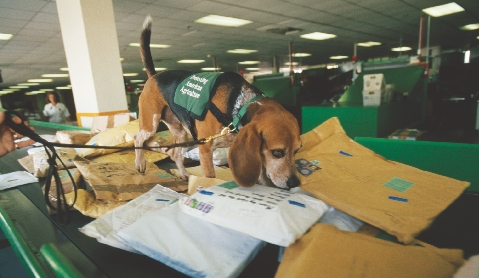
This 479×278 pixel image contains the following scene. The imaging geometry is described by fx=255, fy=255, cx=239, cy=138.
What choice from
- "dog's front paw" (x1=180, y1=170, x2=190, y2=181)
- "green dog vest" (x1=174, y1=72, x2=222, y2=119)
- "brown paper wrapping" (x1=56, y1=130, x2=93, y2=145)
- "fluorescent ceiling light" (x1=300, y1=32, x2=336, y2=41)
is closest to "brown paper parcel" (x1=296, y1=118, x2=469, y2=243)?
"green dog vest" (x1=174, y1=72, x2=222, y2=119)

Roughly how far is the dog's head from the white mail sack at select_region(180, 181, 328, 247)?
0.30ft

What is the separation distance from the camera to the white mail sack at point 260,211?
0.70 m

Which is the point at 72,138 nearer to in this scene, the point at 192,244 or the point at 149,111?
the point at 149,111

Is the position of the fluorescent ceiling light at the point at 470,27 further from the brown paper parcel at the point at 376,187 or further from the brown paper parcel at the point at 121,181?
the brown paper parcel at the point at 121,181

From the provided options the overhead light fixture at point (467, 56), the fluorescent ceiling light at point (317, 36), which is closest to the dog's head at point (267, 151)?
the fluorescent ceiling light at point (317, 36)

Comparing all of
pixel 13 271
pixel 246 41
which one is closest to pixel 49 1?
pixel 13 271

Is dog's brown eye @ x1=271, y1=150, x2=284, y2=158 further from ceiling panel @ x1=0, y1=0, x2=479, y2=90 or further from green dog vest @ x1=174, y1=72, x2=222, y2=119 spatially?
ceiling panel @ x1=0, y1=0, x2=479, y2=90

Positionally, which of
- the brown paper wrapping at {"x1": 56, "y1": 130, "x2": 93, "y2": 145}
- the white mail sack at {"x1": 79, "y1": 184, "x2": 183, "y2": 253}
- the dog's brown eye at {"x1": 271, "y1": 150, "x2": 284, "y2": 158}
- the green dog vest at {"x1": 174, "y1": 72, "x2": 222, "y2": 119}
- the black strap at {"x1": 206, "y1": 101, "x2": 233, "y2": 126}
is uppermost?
the green dog vest at {"x1": 174, "y1": 72, "x2": 222, "y2": 119}

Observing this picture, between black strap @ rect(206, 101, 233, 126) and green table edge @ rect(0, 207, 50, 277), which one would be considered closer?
green table edge @ rect(0, 207, 50, 277)

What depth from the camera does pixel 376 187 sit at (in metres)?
0.95

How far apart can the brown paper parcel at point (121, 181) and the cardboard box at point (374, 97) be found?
3.58 metres

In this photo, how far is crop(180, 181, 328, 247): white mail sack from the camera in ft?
2.29

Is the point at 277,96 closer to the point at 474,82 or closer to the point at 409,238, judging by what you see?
the point at 474,82

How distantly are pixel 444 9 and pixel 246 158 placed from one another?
9.73 m
